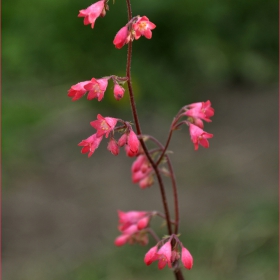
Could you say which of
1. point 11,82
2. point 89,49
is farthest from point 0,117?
point 89,49

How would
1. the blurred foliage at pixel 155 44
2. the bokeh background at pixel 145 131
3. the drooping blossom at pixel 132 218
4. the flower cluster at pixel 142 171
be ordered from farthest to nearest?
the blurred foliage at pixel 155 44, the bokeh background at pixel 145 131, the drooping blossom at pixel 132 218, the flower cluster at pixel 142 171

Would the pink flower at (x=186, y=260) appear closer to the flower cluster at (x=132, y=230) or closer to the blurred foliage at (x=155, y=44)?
the flower cluster at (x=132, y=230)

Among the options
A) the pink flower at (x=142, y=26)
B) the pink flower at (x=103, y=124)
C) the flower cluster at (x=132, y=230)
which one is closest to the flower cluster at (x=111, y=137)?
the pink flower at (x=103, y=124)

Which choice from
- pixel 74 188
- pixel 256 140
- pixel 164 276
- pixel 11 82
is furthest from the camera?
pixel 11 82

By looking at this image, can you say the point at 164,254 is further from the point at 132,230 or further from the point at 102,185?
the point at 102,185

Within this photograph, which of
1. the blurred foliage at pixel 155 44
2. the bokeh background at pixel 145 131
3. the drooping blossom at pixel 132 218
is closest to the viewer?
A: the drooping blossom at pixel 132 218

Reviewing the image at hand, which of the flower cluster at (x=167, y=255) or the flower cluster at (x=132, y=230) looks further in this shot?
the flower cluster at (x=132, y=230)

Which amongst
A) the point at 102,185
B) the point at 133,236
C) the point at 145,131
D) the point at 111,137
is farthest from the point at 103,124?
the point at 145,131

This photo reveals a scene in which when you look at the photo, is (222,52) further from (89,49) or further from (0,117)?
(0,117)
